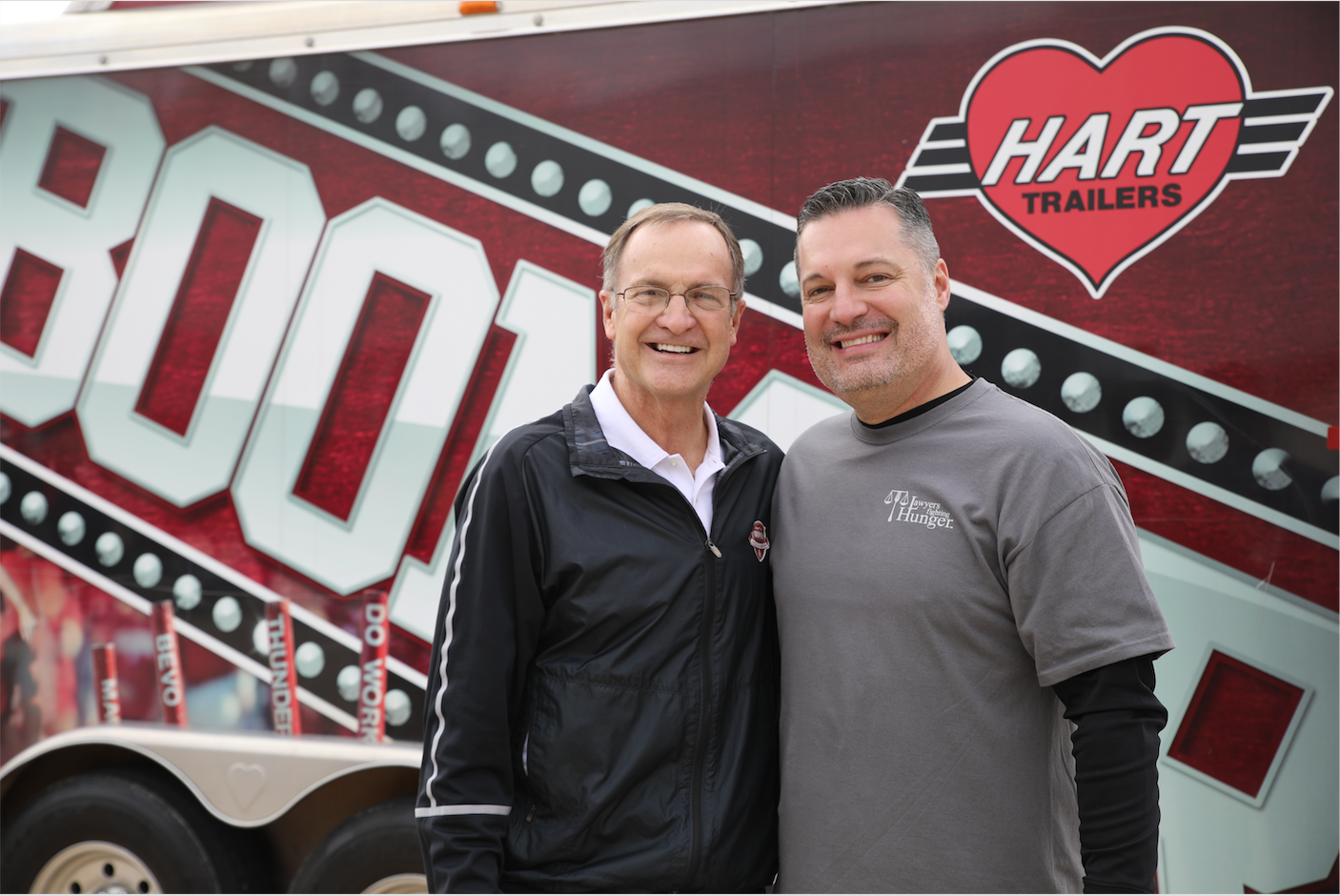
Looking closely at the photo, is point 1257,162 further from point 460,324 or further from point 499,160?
point 460,324

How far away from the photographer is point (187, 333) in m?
3.06

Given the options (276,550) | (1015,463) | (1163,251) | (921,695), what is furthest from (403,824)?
(1163,251)

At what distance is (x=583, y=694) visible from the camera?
1.59 m

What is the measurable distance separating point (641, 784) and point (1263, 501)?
1.78 m

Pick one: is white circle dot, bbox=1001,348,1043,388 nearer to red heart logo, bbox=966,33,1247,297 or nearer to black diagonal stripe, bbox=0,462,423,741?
red heart logo, bbox=966,33,1247,297

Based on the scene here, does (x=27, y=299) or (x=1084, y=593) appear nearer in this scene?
(x=1084, y=593)

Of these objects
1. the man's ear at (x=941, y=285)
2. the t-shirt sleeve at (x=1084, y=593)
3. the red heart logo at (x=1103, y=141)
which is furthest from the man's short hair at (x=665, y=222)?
the red heart logo at (x=1103, y=141)

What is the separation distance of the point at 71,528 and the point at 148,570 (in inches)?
13.5

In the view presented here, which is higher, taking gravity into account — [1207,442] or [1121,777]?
[1207,442]

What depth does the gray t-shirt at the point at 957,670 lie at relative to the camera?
153 cm

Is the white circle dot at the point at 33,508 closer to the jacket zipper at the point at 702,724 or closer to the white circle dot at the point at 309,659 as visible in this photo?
the white circle dot at the point at 309,659

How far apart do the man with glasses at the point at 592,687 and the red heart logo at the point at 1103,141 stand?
129cm

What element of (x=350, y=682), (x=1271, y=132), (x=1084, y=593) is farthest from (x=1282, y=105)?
(x=350, y=682)

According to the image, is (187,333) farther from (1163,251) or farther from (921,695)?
(1163,251)
